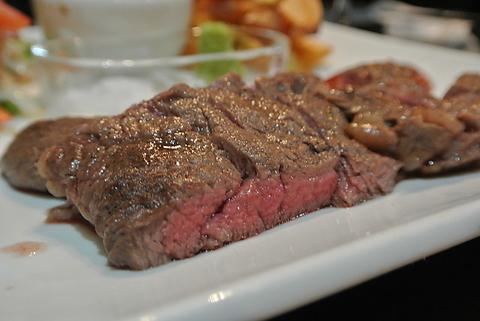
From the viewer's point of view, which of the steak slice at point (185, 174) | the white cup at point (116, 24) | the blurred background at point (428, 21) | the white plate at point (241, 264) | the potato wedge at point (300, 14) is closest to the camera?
the white plate at point (241, 264)

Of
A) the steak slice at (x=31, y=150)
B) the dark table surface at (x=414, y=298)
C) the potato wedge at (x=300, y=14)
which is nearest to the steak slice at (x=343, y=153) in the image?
the dark table surface at (x=414, y=298)

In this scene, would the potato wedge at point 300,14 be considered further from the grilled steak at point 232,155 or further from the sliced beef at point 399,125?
the sliced beef at point 399,125

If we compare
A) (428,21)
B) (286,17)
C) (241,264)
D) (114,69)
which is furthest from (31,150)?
(428,21)

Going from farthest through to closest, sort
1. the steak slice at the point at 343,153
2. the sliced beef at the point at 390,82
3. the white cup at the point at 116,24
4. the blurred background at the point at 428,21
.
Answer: the blurred background at the point at 428,21 → the white cup at the point at 116,24 → the sliced beef at the point at 390,82 → the steak slice at the point at 343,153

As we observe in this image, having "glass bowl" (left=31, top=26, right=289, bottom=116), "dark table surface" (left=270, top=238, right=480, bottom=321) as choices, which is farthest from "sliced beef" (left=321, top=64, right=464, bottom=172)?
"glass bowl" (left=31, top=26, right=289, bottom=116)

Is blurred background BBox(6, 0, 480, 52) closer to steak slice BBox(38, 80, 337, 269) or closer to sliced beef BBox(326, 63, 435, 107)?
sliced beef BBox(326, 63, 435, 107)

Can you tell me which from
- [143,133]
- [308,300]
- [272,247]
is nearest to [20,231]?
[143,133]

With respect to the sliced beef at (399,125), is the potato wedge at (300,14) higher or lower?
lower
